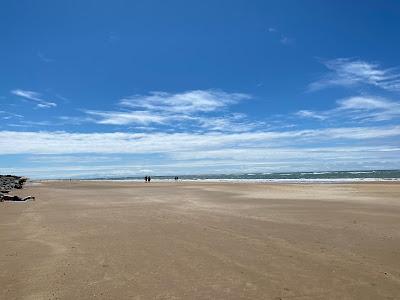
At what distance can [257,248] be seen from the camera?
9930 millimetres

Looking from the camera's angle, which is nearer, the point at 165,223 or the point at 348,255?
the point at 348,255

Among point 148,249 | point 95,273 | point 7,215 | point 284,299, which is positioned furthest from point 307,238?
point 7,215

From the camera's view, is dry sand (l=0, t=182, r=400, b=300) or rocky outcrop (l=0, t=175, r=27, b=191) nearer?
dry sand (l=0, t=182, r=400, b=300)

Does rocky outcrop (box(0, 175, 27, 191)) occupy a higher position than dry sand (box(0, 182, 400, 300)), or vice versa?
rocky outcrop (box(0, 175, 27, 191))

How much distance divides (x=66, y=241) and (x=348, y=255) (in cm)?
714

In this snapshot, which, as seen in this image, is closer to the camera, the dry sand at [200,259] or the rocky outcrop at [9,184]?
the dry sand at [200,259]

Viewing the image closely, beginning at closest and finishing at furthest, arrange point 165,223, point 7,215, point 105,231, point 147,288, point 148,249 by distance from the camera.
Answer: point 147,288, point 148,249, point 105,231, point 165,223, point 7,215

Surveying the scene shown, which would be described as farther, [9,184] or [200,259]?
[9,184]

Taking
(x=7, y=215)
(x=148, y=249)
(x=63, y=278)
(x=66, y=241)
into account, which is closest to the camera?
(x=63, y=278)

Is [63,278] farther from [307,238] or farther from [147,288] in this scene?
[307,238]

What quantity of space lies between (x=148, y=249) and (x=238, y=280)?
10.8ft

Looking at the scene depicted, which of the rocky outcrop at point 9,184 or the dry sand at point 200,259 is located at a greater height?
the rocky outcrop at point 9,184

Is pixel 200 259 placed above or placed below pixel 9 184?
below

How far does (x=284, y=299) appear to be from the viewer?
6266mm
